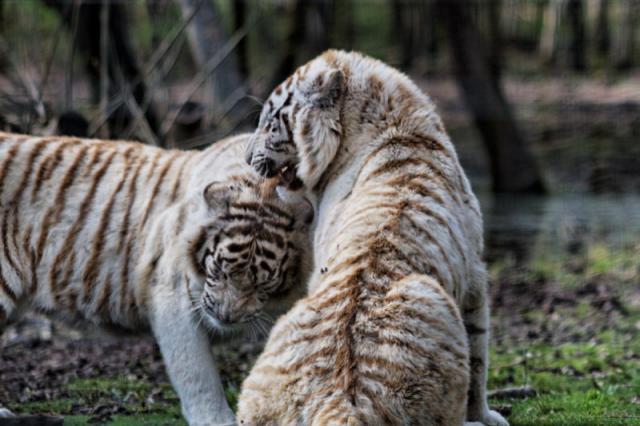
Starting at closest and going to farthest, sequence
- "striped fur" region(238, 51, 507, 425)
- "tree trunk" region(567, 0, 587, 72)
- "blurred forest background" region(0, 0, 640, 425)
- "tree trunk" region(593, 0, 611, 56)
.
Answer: "striped fur" region(238, 51, 507, 425)
"blurred forest background" region(0, 0, 640, 425)
"tree trunk" region(567, 0, 587, 72)
"tree trunk" region(593, 0, 611, 56)

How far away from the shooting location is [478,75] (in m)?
10.6

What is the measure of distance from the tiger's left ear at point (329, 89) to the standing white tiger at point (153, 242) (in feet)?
1.40

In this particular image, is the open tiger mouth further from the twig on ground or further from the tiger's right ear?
the twig on ground

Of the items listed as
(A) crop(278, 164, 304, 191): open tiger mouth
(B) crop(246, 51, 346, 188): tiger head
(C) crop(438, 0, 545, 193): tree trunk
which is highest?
(B) crop(246, 51, 346, 188): tiger head

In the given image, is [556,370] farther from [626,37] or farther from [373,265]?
[626,37]

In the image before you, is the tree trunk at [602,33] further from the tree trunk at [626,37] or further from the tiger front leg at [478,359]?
the tiger front leg at [478,359]

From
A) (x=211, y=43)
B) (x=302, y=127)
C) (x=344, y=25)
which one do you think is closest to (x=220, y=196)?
(x=302, y=127)

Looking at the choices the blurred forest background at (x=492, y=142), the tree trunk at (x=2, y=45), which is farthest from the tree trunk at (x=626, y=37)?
the tree trunk at (x=2, y=45)

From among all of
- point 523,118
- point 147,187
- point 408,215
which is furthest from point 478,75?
point 408,215

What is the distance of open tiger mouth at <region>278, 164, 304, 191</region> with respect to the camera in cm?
441

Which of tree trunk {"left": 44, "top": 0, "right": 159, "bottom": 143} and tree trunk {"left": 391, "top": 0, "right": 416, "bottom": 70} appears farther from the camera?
tree trunk {"left": 391, "top": 0, "right": 416, "bottom": 70}

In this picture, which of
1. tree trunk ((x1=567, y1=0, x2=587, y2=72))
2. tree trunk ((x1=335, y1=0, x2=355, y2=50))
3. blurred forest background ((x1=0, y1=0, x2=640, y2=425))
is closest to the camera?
blurred forest background ((x1=0, y1=0, x2=640, y2=425))

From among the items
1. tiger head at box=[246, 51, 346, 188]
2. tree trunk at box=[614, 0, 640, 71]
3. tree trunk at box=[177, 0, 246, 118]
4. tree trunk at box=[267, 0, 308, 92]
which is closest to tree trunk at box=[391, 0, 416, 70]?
tree trunk at box=[614, 0, 640, 71]

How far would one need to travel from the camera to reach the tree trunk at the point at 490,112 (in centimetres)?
1046
